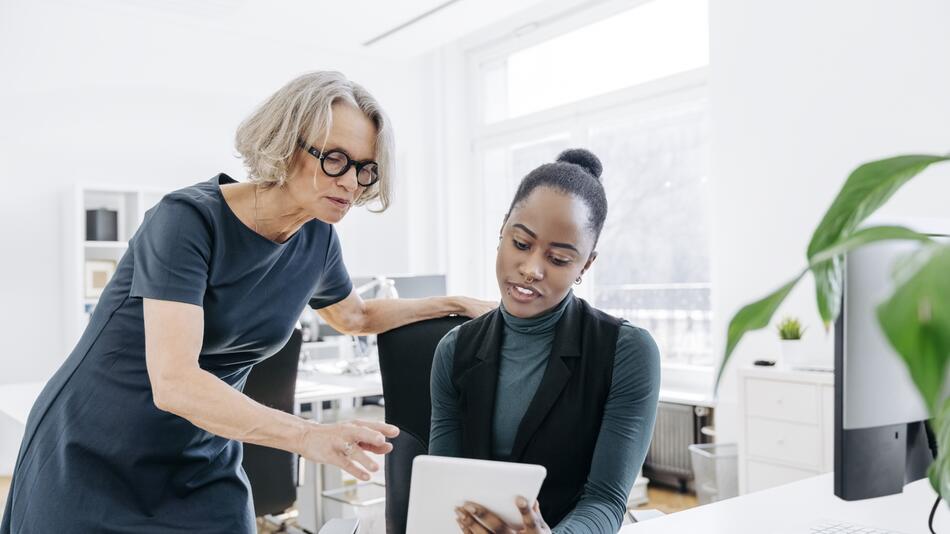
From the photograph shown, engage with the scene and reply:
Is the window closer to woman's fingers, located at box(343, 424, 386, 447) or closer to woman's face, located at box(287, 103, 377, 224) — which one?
woman's face, located at box(287, 103, 377, 224)

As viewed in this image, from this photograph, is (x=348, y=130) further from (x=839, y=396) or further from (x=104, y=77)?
(x=104, y=77)

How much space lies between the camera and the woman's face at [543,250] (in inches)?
52.6

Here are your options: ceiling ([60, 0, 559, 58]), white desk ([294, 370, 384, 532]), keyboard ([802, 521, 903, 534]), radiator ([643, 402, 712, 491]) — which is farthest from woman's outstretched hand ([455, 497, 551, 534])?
ceiling ([60, 0, 559, 58])

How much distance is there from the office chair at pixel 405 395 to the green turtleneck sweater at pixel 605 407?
0.10m

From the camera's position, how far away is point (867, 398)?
98 centimetres

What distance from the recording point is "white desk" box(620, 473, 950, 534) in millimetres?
1260

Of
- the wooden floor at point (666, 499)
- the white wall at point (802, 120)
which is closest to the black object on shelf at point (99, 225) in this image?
the wooden floor at point (666, 499)

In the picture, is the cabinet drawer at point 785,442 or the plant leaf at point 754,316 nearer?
the plant leaf at point 754,316

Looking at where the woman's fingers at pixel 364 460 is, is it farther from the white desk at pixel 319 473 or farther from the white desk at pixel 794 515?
the white desk at pixel 319 473

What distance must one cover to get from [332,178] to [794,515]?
975mm

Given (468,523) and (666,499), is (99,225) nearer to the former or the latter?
(666,499)

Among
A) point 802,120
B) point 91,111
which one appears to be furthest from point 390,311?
point 91,111

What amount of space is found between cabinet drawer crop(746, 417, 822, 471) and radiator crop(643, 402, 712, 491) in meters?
0.87

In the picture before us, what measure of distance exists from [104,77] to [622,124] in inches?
132
